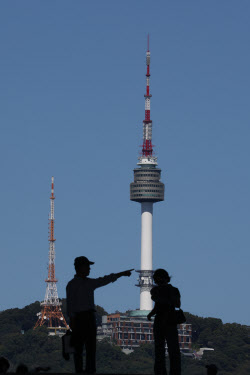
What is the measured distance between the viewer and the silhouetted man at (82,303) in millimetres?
37156

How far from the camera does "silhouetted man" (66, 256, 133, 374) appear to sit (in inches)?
1463

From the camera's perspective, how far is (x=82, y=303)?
3756cm

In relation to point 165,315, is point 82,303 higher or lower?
higher

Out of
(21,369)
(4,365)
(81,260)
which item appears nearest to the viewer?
(21,369)

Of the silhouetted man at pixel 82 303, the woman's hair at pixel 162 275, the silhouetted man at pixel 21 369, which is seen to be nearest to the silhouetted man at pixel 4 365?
the silhouetted man at pixel 21 369

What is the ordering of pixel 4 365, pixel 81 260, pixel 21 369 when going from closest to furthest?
pixel 21 369
pixel 4 365
pixel 81 260

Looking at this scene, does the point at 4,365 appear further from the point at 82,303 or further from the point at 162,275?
the point at 162,275

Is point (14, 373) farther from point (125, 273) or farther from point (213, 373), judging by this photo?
point (125, 273)

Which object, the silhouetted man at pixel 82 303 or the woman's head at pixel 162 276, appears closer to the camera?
the silhouetted man at pixel 82 303

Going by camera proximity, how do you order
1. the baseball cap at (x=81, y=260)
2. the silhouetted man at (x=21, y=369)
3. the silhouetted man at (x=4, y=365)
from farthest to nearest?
the baseball cap at (x=81, y=260) → the silhouetted man at (x=4, y=365) → the silhouetted man at (x=21, y=369)

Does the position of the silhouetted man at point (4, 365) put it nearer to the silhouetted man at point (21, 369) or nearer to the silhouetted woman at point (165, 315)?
the silhouetted man at point (21, 369)

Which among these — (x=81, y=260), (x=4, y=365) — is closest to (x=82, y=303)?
(x=81, y=260)

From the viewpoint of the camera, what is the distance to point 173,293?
37.8 m

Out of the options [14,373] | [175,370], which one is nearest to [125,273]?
[175,370]
